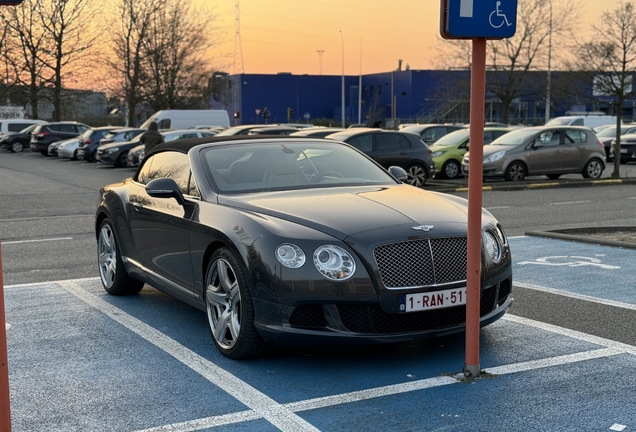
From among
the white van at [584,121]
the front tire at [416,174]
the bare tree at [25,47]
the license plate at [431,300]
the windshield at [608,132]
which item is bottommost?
the front tire at [416,174]

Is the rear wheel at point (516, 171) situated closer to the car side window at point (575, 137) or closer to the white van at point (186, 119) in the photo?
the car side window at point (575, 137)

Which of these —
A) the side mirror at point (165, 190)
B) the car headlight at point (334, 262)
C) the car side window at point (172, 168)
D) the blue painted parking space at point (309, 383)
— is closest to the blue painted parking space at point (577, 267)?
the blue painted parking space at point (309, 383)

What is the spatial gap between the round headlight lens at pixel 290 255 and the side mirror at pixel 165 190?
1.47 m

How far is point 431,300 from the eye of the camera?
5211 mm

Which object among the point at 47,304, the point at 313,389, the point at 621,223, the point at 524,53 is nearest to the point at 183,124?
the point at 524,53

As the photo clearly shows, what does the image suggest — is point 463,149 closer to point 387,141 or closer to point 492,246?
point 387,141

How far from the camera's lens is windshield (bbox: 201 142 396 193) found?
21.2 feet

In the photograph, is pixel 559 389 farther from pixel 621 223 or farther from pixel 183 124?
pixel 183 124

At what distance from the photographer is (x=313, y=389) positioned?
4.93m

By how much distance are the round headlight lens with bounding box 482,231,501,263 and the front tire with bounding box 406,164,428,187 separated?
15346mm

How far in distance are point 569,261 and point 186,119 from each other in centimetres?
3627

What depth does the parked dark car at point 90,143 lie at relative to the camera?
37.7 metres

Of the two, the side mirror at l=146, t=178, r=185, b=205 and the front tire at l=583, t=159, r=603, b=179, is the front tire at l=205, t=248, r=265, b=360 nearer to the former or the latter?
the side mirror at l=146, t=178, r=185, b=205

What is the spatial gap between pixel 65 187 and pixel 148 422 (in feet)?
65.7
